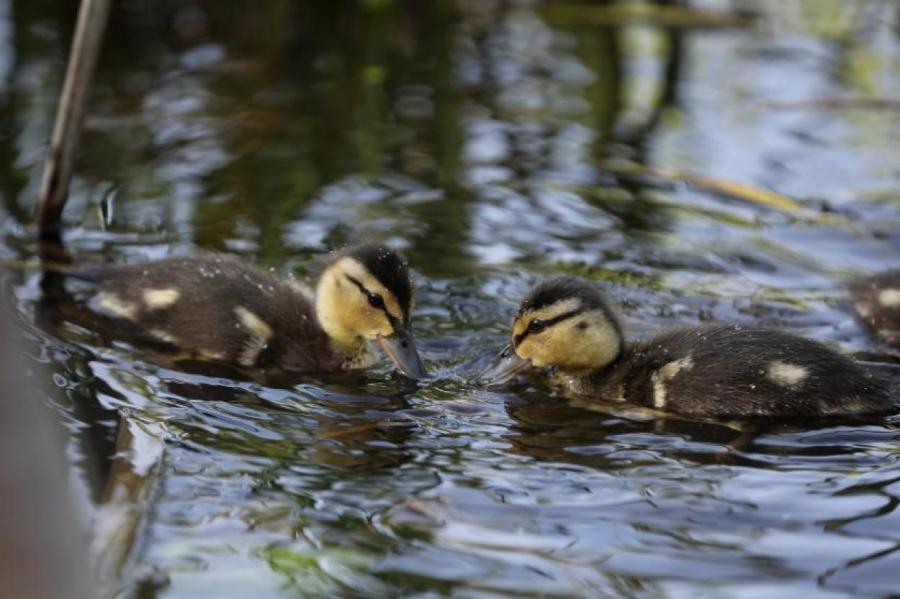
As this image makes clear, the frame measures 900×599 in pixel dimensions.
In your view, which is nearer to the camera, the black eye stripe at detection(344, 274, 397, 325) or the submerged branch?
the black eye stripe at detection(344, 274, 397, 325)

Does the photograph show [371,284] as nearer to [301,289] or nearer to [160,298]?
[301,289]

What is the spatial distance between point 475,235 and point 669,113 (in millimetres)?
2508

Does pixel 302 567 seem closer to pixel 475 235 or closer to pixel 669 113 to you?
pixel 475 235

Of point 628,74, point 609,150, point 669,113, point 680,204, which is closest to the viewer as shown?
point 680,204

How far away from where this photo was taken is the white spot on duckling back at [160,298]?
4.52m

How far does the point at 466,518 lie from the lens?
3.11m

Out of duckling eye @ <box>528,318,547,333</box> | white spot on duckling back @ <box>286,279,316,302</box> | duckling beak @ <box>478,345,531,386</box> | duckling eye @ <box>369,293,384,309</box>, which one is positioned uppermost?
duckling eye @ <box>369,293,384,309</box>

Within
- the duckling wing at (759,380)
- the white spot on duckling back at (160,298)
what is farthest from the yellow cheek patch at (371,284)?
the duckling wing at (759,380)

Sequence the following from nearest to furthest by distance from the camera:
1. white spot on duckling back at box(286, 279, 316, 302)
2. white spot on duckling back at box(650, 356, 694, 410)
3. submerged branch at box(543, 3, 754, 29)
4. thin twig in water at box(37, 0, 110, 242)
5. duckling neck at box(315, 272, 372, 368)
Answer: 1. white spot on duckling back at box(650, 356, 694, 410)
2. duckling neck at box(315, 272, 372, 368)
3. white spot on duckling back at box(286, 279, 316, 302)
4. thin twig in water at box(37, 0, 110, 242)
5. submerged branch at box(543, 3, 754, 29)

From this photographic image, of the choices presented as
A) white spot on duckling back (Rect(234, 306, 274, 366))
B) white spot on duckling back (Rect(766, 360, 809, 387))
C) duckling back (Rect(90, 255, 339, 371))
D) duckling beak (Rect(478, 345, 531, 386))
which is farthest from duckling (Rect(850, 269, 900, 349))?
white spot on duckling back (Rect(234, 306, 274, 366))

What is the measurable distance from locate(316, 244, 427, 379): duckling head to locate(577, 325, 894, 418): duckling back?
0.76 meters

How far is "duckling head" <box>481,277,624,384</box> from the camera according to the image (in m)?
4.28

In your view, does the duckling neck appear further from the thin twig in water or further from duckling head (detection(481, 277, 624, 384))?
the thin twig in water

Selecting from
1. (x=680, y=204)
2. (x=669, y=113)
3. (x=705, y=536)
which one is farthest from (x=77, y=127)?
(x=669, y=113)
